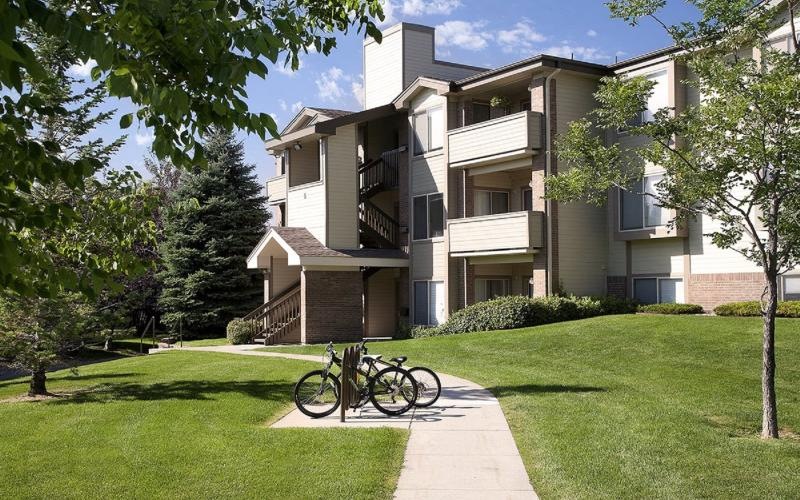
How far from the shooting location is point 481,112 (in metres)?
29.9

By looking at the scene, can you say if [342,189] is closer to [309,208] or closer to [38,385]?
[309,208]

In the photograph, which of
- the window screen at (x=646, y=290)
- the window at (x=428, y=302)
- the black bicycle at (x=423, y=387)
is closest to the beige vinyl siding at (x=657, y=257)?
the window screen at (x=646, y=290)

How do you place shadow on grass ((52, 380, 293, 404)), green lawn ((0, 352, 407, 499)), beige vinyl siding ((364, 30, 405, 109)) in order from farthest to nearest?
beige vinyl siding ((364, 30, 405, 109)), shadow on grass ((52, 380, 293, 404)), green lawn ((0, 352, 407, 499))

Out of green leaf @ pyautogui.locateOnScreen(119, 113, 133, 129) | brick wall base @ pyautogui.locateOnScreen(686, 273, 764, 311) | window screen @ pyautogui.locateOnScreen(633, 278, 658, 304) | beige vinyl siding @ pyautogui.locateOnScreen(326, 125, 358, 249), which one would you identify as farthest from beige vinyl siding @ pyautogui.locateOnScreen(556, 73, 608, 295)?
green leaf @ pyautogui.locateOnScreen(119, 113, 133, 129)

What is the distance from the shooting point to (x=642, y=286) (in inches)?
1030

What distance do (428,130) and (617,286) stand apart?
30.4ft

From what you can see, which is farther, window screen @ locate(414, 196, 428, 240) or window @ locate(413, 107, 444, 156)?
window screen @ locate(414, 196, 428, 240)

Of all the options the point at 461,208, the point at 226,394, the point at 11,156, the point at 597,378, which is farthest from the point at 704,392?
the point at 461,208

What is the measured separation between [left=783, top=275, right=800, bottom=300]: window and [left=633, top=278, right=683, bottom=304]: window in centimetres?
346

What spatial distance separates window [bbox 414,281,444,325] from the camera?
1170 inches

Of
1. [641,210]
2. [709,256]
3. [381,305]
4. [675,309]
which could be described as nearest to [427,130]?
[381,305]

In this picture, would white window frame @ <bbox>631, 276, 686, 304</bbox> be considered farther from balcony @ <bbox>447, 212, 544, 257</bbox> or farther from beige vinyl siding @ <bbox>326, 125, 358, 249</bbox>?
beige vinyl siding @ <bbox>326, 125, 358, 249</bbox>

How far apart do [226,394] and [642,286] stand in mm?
15700

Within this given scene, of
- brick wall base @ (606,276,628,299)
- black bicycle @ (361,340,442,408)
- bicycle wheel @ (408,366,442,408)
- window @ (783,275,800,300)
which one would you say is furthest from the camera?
brick wall base @ (606,276,628,299)
